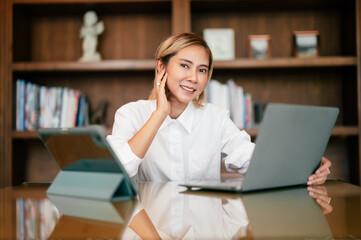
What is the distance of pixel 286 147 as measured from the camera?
92cm

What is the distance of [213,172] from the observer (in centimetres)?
170

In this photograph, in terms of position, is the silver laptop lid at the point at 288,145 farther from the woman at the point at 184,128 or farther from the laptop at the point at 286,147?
the woman at the point at 184,128

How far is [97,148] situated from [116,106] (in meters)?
2.02

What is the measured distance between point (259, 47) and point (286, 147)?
1.80 m

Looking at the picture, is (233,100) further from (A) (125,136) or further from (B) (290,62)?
(A) (125,136)

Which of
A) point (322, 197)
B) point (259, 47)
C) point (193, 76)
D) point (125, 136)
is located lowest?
point (322, 197)

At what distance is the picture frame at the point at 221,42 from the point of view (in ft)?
8.45

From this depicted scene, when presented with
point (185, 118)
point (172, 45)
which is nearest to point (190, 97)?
point (185, 118)

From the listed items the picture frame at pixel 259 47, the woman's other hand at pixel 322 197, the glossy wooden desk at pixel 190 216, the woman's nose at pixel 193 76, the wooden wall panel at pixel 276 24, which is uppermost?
the wooden wall panel at pixel 276 24

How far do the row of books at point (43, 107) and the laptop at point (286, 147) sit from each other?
1.75 m

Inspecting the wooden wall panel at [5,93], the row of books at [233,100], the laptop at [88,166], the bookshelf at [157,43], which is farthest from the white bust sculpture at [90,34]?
the laptop at [88,166]

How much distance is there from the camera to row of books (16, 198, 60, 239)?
1.78 ft

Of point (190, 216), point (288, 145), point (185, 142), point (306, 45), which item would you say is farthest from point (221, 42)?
point (190, 216)

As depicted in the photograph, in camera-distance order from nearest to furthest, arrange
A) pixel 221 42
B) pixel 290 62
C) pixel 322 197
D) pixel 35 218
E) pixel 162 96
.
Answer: pixel 35 218, pixel 322 197, pixel 162 96, pixel 290 62, pixel 221 42
